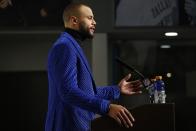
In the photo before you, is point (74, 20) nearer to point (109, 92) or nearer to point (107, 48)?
point (109, 92)

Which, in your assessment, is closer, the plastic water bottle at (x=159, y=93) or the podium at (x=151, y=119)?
the podium at (x=151, y=119)

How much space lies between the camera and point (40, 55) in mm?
5469

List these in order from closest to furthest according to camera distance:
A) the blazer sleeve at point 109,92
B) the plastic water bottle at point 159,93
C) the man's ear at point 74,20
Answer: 1. the plastic water bottle at point 159,93
2. the man's ear at point 74,20
3. the blazer sleeve at point 109,92

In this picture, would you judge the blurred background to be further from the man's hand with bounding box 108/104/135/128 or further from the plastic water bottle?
the man's hand with bounding box 108/104/135/128

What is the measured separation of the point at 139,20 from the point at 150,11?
166 millimetres

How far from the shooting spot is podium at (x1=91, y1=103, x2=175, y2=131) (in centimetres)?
183

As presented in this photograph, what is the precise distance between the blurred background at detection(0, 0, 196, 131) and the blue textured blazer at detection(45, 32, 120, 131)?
280 centimetres

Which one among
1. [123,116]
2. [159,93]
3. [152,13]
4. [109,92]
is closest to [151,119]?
[123,116]

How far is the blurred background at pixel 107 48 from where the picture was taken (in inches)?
193

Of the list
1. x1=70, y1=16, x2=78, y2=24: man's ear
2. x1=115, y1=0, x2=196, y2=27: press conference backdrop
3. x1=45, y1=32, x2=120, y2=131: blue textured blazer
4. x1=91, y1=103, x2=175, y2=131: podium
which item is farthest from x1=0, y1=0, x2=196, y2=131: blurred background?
x1=91, y1=103, x2=175, y2=131: podium

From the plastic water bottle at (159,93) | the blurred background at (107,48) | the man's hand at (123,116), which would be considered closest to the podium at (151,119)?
the man's hand at (123,116)

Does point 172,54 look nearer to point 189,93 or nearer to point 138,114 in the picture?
point 189,93

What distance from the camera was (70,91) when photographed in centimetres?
194

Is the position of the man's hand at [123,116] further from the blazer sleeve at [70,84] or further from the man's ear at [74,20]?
the man's ear at [74,20]
